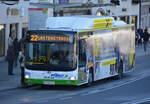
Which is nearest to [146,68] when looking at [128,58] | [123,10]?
[128,58]

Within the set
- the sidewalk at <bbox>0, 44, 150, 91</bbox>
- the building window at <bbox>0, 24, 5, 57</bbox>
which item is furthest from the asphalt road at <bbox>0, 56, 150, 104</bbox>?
the building window at <bbox>0, 24, 5, 57</bbox>

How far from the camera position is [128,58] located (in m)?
28.1

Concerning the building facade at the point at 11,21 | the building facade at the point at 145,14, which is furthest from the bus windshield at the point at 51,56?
the building facade at the point at 145,14

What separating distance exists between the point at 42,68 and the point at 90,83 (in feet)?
8.88

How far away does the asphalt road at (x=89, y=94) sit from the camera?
17.7m

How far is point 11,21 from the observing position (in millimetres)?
34969

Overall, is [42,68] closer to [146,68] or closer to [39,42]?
[39,42]

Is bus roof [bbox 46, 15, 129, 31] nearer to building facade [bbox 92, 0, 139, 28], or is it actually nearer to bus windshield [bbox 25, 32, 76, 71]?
bus windshield [bbox 25, 32, 76, 71]

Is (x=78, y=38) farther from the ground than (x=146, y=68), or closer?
farther from the ground

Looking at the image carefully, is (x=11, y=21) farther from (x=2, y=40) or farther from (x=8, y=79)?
(x=8, y=79)

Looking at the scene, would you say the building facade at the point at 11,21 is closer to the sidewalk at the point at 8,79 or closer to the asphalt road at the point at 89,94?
the sidewalk at the point at 8,79

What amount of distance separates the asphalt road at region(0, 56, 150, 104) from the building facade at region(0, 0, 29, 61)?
32.4 ft

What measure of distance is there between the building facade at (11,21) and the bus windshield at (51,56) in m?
12.6

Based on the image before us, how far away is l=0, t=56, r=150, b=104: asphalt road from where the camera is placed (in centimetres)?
1767
